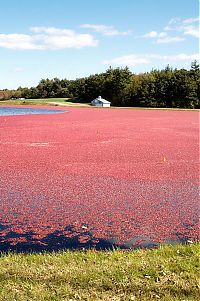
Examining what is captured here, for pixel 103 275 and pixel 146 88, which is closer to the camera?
pixel 103 275

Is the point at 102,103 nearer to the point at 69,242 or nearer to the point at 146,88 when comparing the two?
the point at 146,88

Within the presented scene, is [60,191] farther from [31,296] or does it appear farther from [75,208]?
[31,296]

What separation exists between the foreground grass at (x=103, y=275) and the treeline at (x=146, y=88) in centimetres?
5842

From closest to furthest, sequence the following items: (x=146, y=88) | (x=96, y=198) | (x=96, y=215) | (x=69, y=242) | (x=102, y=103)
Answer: (x=69, y=242) < (x=96, y=215) < (x=96, y=198) < (x=102, y=103) < (x=146, y=88)

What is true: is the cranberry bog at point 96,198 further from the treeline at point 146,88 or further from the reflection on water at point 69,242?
the treeline at point 146,88

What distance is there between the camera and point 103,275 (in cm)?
341

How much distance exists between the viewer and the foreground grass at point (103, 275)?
3.06 m

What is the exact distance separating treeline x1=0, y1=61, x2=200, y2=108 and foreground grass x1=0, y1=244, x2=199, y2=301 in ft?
192

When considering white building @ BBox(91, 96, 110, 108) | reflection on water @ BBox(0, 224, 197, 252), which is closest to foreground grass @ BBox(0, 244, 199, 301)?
reflection on water @ BBox(0, 224, 197, 252)

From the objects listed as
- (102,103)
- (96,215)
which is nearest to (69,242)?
(96,215)

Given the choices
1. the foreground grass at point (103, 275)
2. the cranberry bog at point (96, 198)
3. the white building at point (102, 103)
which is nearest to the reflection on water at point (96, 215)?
the cranberry bog at point (96, 198)

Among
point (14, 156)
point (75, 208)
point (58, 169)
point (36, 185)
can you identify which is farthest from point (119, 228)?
point (14, 156)

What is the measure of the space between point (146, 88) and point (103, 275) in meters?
63.5

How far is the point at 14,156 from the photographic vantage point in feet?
37.0
